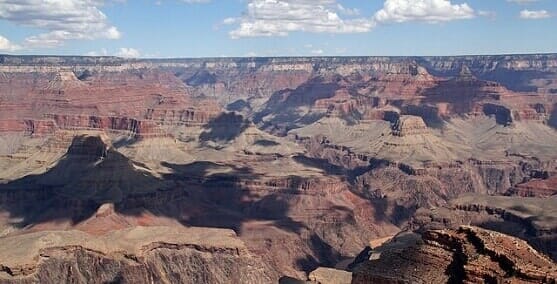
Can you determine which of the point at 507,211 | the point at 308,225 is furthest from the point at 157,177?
the point at 507,211

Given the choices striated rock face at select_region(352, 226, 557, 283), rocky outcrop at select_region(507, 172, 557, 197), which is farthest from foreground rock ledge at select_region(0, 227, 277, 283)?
rocky outcrop at select_region(507, 172, 557, 197)

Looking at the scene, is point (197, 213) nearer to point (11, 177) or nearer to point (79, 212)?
point (79, 212)

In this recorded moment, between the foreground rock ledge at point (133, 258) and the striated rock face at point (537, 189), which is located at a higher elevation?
the striated rock face at point (537, 189)

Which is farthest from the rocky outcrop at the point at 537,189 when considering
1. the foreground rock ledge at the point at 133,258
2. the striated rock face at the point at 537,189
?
the foreground rock ledge at the point at 133,258

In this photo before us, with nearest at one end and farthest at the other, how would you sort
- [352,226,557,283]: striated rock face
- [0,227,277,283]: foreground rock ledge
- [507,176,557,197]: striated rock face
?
[352,226,557,283]: striated rock face, [0,227,277,283]: foreground rock ledge, [507,176,557,197]: striated rock face

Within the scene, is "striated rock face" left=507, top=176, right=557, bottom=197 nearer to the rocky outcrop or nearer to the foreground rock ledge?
the rocky outcrop

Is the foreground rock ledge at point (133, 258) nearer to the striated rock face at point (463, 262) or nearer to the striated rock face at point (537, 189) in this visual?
the striated rock face at point (463, 262)

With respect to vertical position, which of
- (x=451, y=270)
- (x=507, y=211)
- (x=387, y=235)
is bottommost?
(x=387, y=235)
